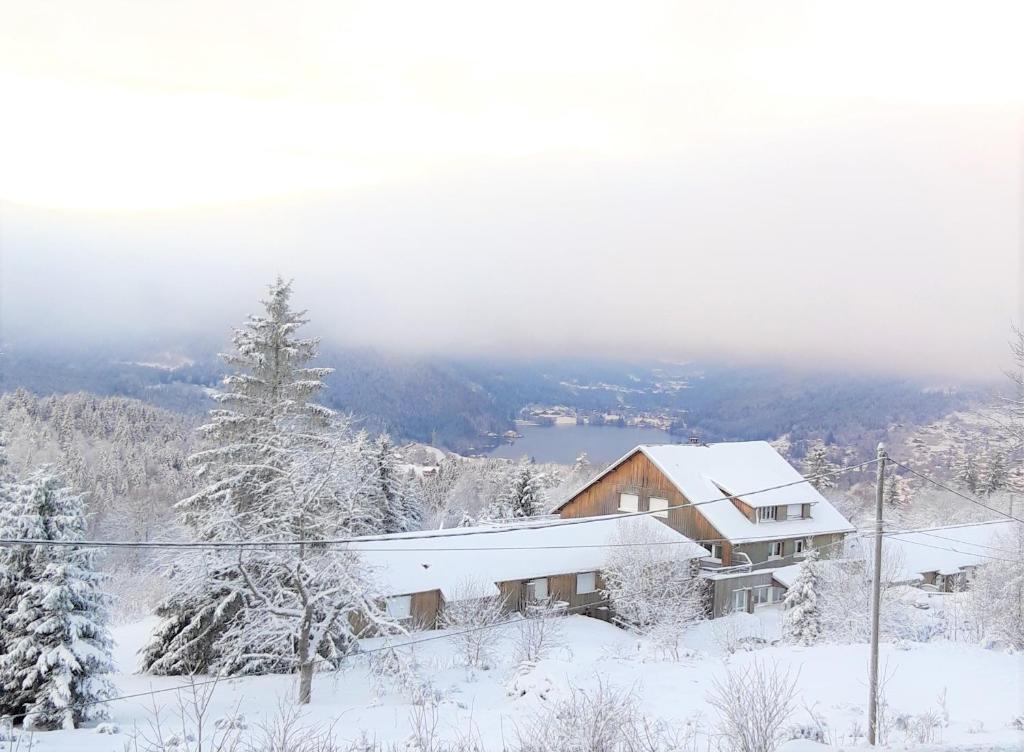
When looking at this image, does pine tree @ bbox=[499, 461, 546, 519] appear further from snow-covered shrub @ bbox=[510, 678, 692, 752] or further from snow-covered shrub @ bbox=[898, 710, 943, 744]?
snow-covered shrub @ bbox=[510, 678, 692, 752]

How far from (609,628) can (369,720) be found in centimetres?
1895

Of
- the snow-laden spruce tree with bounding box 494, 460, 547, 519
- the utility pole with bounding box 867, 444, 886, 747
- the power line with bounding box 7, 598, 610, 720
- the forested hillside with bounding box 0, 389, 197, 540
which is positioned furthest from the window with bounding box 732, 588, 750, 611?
the forested hillside with bounding box 0, 389, 197, 540

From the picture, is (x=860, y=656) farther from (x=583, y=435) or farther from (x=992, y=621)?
(x=583, y=435)

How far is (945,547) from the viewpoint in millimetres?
44938

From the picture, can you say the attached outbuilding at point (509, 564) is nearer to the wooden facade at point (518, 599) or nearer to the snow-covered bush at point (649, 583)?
the wooden facade at point (518, 599)

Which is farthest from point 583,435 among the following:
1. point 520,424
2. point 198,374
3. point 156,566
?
point 156,566

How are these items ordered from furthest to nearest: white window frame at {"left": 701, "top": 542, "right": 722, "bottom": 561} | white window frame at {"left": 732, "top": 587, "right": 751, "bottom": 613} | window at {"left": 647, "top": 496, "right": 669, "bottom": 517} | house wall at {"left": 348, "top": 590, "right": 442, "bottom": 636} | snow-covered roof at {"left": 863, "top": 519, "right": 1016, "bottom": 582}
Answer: snow-covered roof at {"left": 863, "top": 519, "right": 1016, "bottom": 582} → window at {"left": 647, "top": 496, "right": 669, "bottom": 517} → white window frame at {"left": 701, "top": 542, "right": 722, "bottom": 561} → white window frame at {"left": 732, "top": 587, "right": 751, "bottom": 613} → house wall at {"left": 348, "top": 590, "right": 442, "bottom": 636}

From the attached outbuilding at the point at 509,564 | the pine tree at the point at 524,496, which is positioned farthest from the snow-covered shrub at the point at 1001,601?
the pine tree at the point at 524,496

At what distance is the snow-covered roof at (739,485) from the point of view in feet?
125

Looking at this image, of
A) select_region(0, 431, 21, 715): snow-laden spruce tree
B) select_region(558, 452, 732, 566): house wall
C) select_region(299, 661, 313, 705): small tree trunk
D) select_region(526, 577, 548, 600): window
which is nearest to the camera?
select_region(0, 431, 21, 715): snow-laden spruce tree

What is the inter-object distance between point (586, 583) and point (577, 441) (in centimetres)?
9941

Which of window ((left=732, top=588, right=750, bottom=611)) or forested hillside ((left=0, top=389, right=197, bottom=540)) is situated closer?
window ((left=732, top=588, right=750, bottom=611))

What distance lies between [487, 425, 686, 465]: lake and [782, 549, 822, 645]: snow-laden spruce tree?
2821 inches

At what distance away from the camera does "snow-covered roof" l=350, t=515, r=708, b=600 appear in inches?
1141
